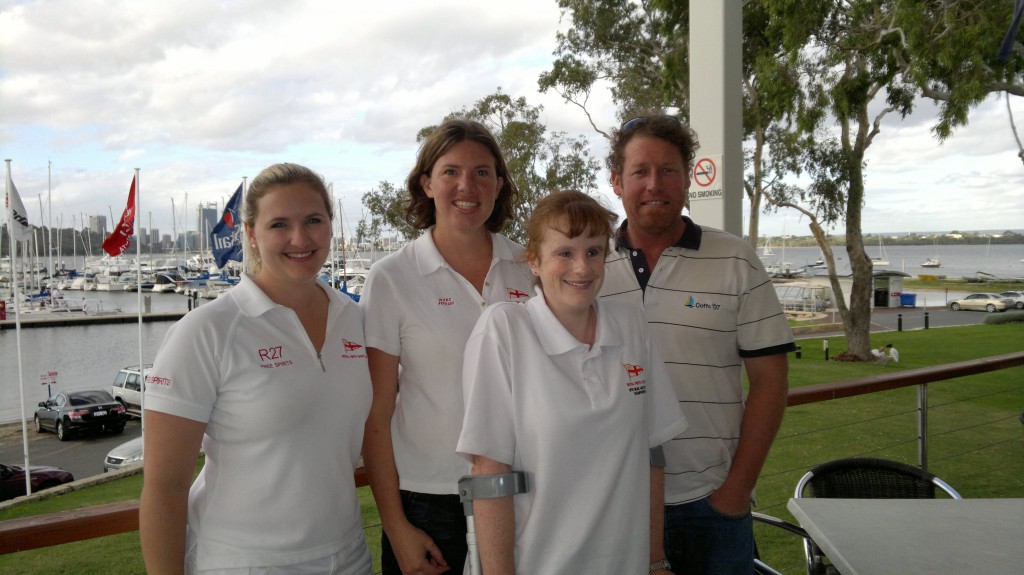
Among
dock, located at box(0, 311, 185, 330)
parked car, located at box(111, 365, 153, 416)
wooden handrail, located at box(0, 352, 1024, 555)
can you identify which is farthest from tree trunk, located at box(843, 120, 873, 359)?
dock, located at box(0, 311, 185, 330)

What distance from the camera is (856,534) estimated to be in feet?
6.13

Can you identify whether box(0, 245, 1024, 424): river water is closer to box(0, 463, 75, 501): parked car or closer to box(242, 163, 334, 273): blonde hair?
box(0, 463, 75, 501): parked car

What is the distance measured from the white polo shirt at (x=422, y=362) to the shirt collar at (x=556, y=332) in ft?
0.94

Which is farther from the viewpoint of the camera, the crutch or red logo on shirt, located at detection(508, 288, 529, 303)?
red logo on shirt, located at detection(508, 288, 529, 303)

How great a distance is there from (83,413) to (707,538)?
2300cm

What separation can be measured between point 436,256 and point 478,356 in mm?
491

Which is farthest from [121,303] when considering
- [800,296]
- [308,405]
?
[308,405]

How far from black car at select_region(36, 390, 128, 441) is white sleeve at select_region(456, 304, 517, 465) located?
22.7m

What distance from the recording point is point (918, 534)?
1.88 metres

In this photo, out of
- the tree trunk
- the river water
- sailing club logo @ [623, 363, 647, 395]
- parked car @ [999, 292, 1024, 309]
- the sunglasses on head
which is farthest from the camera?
parked car @ [999, 292, 1024, 309]

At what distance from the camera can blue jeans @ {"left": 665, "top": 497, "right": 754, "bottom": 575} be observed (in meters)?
2.06

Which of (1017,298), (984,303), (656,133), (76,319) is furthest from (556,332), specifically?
(76,319)

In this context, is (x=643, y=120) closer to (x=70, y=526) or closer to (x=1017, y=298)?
(x=70, y=526)

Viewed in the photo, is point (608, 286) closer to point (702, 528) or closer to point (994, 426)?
point (702, 528)
